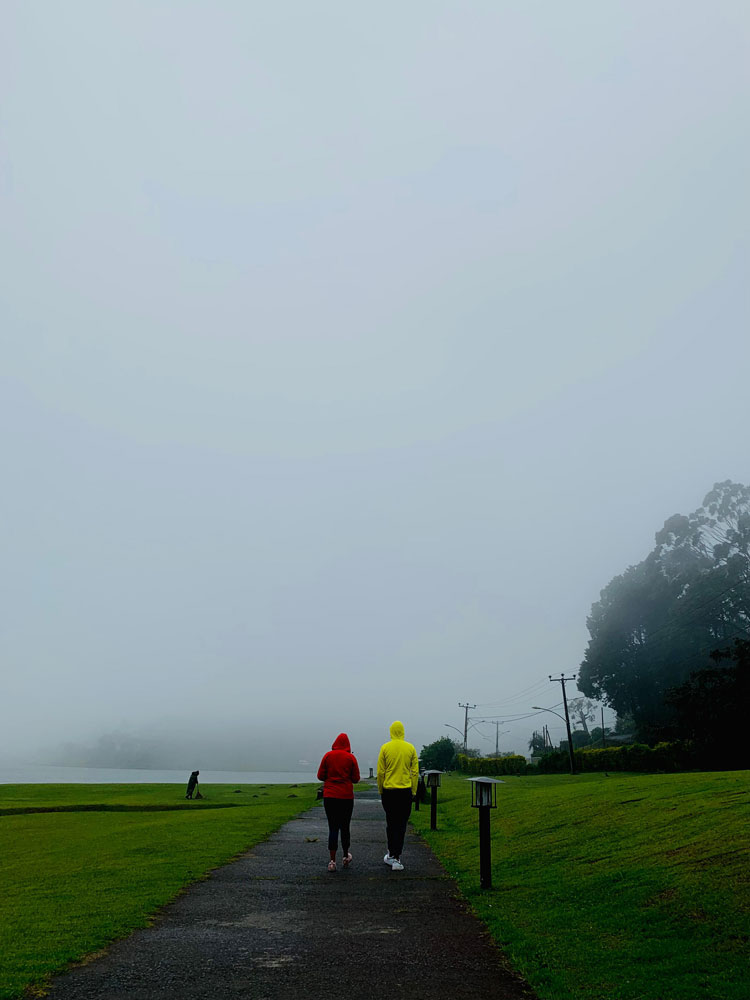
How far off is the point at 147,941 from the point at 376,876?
199 inches

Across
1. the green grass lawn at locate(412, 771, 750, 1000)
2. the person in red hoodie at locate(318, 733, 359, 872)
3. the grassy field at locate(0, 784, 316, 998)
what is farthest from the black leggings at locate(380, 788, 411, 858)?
the grassy field at locate(0, 784, 316, 998)

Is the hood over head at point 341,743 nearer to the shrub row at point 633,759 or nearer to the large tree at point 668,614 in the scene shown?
the shrub row at point 633,759

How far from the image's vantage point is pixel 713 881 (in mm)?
8586

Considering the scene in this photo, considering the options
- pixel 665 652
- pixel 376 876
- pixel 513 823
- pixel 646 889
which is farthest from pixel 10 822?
pixel 665 652

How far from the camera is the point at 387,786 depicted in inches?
496

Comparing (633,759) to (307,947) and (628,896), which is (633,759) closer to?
(628,896)

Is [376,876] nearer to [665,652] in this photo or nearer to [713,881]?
[713,881]

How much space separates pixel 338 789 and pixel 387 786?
0.83 metres

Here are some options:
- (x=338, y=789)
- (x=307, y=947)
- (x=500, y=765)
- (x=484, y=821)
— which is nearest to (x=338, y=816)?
(x=338, y=789)

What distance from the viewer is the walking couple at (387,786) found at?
12.6m

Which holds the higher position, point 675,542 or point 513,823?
point 675,542

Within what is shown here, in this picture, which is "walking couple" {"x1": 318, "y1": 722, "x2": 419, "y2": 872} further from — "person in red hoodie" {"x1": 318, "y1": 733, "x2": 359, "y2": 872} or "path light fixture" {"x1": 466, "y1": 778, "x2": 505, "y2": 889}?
"path light fixture" {"x1": 466, "y1": 778, "x2": 505, "y2": 889}

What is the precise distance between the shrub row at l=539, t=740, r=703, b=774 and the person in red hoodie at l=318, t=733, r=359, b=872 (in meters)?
40.1

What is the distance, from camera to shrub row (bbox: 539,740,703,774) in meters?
48.2
